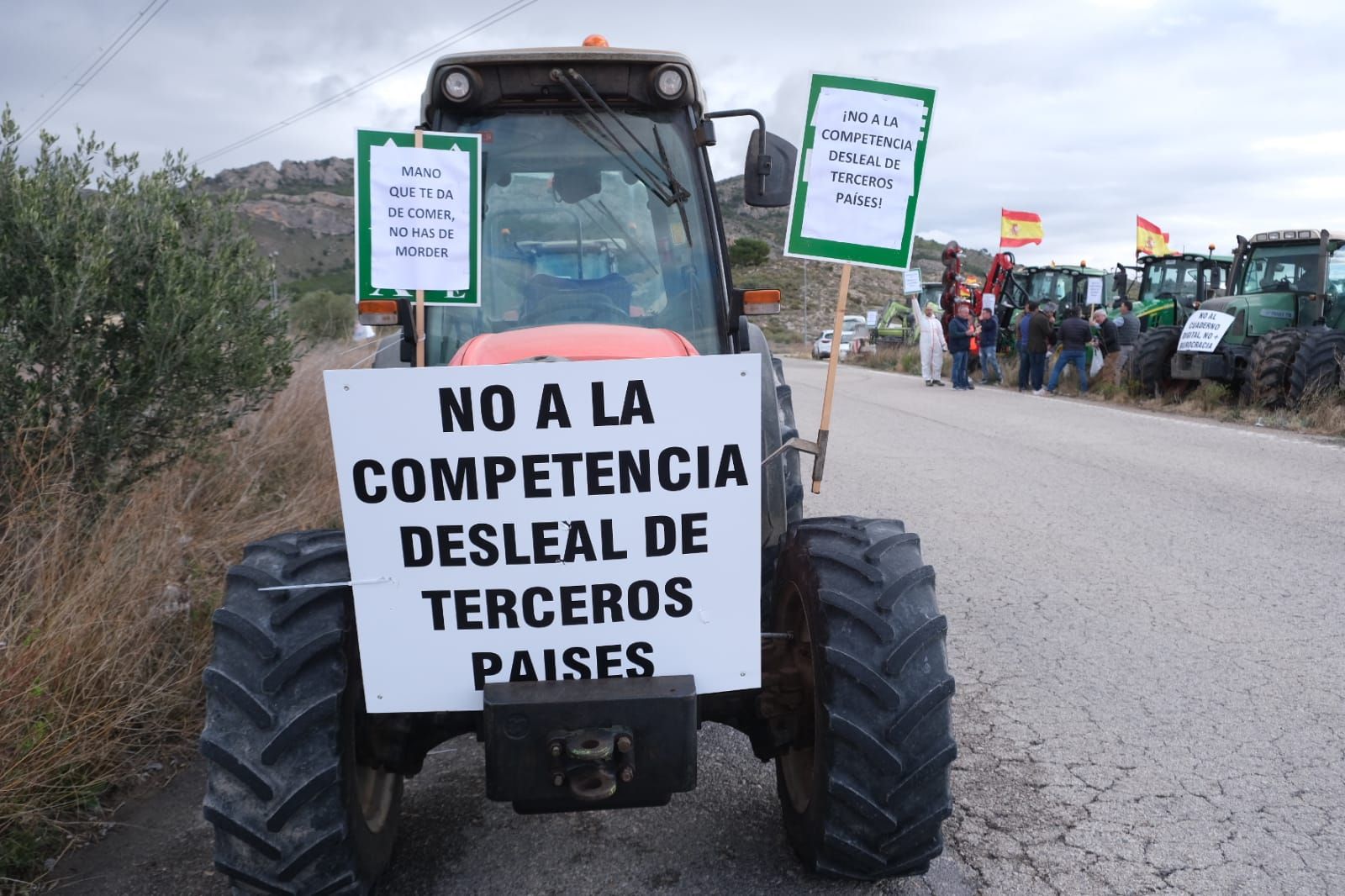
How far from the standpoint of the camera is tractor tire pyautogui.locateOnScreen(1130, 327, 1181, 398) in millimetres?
18359

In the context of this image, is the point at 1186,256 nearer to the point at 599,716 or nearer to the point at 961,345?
the point at 961,345

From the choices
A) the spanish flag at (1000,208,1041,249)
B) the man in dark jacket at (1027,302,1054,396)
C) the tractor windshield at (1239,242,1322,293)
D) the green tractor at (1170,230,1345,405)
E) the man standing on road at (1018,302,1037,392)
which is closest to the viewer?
the green tractor at (1170,230,1345,405)

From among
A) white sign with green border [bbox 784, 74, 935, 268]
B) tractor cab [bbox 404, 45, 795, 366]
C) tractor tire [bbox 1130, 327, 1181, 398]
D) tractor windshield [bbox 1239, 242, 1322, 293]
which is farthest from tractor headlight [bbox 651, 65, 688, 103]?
tractor tire [bbox 1130, 327, 1181, 398]

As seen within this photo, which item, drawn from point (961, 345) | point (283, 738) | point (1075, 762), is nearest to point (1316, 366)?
point (961, 345)

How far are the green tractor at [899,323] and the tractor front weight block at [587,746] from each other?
3711 cm

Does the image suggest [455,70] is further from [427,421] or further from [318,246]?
[318,246]

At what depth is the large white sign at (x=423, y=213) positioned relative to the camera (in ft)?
12.8

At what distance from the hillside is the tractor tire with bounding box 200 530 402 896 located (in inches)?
2259

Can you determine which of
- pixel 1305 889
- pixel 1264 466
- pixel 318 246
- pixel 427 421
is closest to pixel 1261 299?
pixel 1264 466

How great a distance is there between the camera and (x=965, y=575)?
6.84 meters

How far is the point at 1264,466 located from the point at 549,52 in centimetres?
926

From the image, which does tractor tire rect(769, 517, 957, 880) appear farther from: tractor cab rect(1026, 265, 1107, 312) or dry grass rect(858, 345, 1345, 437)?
tractor cab rect(1026, 265, 1107, 312)

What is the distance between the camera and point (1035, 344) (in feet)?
69.9

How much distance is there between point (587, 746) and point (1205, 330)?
16499mm
